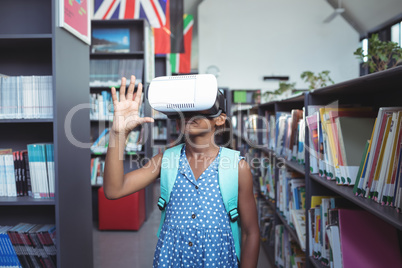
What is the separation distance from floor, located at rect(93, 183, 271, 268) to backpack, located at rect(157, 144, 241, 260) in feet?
5.59

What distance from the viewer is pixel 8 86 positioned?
6.56ft

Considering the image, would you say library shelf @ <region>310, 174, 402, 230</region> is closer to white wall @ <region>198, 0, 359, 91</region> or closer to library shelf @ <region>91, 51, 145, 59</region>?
library shelf @ <region>91, 51, 145, 59</region>

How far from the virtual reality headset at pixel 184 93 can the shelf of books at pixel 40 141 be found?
99cm

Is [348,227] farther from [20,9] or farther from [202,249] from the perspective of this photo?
[20,9]

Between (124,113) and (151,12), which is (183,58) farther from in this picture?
(124,113)

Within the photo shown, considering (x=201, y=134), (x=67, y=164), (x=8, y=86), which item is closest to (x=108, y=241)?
(x=67, y=164)

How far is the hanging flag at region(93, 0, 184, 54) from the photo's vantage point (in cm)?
403

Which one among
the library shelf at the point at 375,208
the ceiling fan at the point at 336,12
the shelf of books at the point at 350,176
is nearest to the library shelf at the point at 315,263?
the shelf of books at the point at 350,176

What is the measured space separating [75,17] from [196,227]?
5.11ft

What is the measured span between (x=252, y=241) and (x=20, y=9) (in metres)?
2.02

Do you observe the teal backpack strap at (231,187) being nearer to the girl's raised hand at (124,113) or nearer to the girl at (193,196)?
the girl at (193,196)

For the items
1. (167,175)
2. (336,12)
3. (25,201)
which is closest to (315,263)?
(167,175)

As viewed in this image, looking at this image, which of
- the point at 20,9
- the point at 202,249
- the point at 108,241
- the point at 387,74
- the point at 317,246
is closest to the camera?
the point at 387,74

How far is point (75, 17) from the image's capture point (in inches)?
82.1
